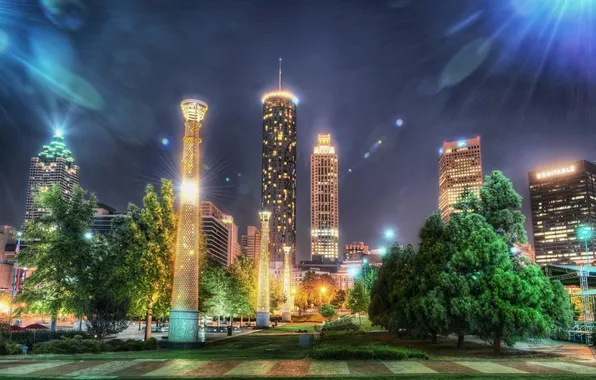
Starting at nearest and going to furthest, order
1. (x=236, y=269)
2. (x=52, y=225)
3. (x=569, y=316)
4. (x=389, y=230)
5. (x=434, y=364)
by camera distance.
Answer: (x=434, y=364) < (x=569, y=316) < (x=52, y=225) < (x=389, y=230) < (x=236, y=269)

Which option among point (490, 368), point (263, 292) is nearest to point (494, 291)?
point (490, 368)

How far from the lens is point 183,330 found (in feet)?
107

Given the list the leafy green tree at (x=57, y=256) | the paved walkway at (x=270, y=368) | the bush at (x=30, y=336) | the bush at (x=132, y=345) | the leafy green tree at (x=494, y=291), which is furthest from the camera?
the leafy green tree at (x=57, y=256)

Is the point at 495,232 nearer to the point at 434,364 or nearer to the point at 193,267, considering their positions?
the point at 434,364

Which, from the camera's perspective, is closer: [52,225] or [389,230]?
[52,225]

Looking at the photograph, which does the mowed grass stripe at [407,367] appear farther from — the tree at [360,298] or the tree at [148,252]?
the tree at [360,298]

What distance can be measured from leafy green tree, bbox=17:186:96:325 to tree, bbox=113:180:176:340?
102 inches

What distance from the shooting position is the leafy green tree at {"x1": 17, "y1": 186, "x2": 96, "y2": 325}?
35.2m

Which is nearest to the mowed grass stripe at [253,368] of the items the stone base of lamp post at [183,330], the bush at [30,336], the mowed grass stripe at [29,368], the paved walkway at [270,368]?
the paved walkway at [270,368]

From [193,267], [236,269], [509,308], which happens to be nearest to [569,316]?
[509,308]

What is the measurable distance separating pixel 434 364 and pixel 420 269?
32.9 feet

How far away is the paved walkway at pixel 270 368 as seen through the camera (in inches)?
752

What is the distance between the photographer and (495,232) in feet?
94.4

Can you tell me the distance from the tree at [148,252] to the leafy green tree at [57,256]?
259 cm
